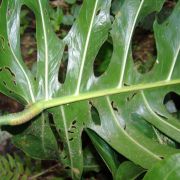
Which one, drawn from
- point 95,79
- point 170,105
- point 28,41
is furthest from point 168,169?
point 28,41

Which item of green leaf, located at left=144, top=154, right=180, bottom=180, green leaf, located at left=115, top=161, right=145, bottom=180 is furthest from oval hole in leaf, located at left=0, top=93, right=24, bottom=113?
green leaf, located at left=144, top=154, right=180, bottom=180

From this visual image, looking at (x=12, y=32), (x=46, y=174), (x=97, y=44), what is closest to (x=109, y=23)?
(x=97, y=44)

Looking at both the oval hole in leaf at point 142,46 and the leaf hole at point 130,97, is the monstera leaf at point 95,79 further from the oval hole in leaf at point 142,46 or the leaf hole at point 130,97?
the oval hole in leaf at point 142,46

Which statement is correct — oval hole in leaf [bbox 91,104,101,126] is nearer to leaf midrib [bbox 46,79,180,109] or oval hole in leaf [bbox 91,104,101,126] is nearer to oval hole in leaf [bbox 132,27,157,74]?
leaf midrib [bbox 46,79,180,109]

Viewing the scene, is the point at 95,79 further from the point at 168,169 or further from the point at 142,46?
the point at 142,46

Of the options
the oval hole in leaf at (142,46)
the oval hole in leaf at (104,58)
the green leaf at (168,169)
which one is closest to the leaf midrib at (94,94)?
the green leaf at (168,169)

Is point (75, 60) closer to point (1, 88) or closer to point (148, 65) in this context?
point (1, 88)
